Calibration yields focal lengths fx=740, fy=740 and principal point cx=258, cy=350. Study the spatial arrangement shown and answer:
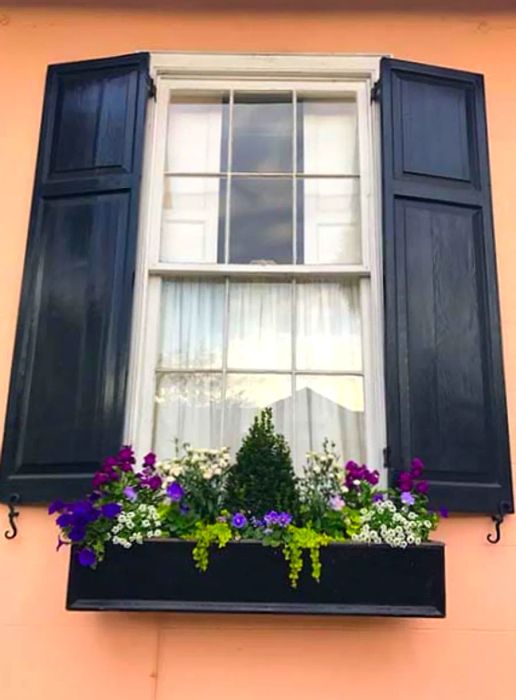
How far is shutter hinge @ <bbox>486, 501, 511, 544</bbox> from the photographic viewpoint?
2617mm

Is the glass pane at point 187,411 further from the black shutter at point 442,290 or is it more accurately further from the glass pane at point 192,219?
the black shutter at point 442,290

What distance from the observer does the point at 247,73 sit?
3184 mm

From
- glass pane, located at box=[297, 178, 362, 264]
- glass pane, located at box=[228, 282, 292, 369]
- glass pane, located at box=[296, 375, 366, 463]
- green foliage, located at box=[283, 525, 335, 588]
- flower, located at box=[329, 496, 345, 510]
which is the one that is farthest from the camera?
glass pane, located at box=[297, 178, 362, 264]

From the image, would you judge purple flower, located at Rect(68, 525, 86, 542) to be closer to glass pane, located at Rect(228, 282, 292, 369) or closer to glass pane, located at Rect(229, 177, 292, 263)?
glass pane, located at Rect(228, 282, 292, 369)

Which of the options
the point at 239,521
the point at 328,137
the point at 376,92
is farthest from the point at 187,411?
the point at 376,92

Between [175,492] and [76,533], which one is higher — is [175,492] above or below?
above

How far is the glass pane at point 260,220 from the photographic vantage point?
304 centimetres

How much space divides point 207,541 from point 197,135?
178 cm

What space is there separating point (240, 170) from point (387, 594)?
1.82 metres

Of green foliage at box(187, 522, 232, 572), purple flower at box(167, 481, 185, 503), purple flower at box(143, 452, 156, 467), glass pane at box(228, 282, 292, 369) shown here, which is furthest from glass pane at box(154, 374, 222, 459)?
green foliage at box(187, 522, 232, 572)

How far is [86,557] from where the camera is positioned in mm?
2305

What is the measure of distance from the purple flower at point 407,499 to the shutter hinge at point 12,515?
4.41 feet

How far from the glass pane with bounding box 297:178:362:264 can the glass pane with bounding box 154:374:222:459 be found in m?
0.66

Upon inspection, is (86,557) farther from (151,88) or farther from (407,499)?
(151,88)
